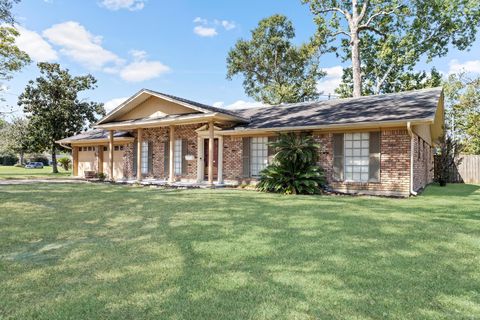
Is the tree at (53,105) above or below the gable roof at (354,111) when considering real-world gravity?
above

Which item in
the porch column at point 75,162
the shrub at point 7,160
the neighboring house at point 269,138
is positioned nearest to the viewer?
the neighboring house at point 269,138

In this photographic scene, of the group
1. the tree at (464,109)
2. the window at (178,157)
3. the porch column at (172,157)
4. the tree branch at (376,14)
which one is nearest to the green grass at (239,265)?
the porch column at (172,157)

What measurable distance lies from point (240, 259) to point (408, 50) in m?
24.8

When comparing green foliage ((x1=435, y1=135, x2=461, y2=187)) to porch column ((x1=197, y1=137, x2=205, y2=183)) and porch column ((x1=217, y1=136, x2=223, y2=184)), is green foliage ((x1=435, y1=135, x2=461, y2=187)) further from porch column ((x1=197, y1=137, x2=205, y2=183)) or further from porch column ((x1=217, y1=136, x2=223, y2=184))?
porch column ((x1=197, y1=137, x2=205, y2=183))

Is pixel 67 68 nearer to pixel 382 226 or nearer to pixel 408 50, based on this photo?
pixel 408 50

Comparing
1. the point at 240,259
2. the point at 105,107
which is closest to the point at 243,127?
the point at 240,259

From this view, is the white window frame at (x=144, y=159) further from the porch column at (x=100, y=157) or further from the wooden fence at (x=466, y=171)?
the wooden fence at (x=466, y=171)

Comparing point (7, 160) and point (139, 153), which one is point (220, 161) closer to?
point (139, 153)

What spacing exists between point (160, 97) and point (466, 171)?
17.1 meters

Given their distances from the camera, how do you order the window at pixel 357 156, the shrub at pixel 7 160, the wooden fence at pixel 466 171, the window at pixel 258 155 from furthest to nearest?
the shrub at pixel 7 160, the wooden fence at pixel 466 171, the window at pixel 258 155, the window at pixel 357 156

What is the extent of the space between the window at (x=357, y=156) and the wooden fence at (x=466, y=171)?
433 inches

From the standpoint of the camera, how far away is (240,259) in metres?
3.90

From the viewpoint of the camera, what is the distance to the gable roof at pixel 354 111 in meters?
10.5

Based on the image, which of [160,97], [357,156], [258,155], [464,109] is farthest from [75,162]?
[464,109]
